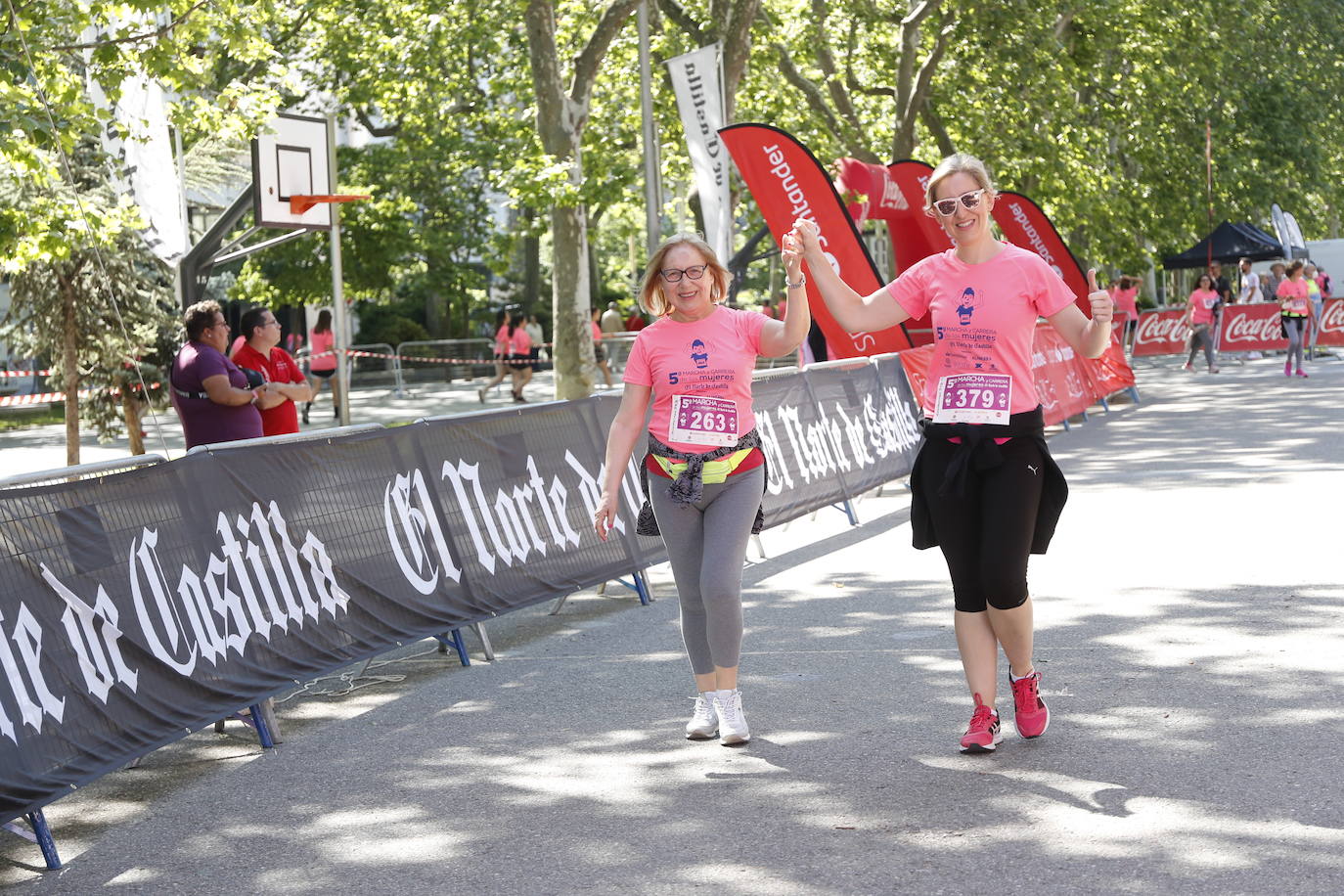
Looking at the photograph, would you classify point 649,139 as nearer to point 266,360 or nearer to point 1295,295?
point 1295,295

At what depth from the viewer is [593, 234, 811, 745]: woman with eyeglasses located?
20.6ft

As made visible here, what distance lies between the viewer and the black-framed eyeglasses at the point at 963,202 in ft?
19.2

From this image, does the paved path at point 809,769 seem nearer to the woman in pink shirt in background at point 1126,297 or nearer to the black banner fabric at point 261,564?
the black banner fabric at point 261,564

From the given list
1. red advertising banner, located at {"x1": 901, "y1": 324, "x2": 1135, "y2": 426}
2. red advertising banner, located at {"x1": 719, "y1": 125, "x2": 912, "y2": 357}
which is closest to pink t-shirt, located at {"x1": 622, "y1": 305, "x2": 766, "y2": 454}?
red advertising banner, located at {"x1": 901, "y1": 324, "x2": 1135, "y2": 426}

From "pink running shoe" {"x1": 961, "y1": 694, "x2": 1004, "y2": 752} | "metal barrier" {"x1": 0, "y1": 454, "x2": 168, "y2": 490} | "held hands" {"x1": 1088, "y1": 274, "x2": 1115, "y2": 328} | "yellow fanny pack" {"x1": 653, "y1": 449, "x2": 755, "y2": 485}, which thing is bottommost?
"pink running shoe" {"x1": 961, "y1": 694, "x2": 1004, "y2": 752}

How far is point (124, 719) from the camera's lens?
6043 mm

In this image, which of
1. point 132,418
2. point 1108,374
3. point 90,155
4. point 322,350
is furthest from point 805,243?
point 322,350

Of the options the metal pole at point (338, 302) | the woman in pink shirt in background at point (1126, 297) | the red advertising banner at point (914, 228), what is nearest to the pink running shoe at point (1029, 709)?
the metal pole at point (338, 302)

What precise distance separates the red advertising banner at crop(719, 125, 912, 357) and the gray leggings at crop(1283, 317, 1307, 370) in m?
11.3

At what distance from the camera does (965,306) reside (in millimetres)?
5922

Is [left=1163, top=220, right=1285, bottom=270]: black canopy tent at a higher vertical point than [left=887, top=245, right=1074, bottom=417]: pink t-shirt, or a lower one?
higher

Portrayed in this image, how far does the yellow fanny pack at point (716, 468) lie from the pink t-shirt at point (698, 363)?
0.06 meters

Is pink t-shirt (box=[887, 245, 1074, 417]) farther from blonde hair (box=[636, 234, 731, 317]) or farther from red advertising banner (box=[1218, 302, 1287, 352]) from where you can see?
red advertising banner (box=[1218, 302, 1287, 352])

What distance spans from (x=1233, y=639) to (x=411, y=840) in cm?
403
